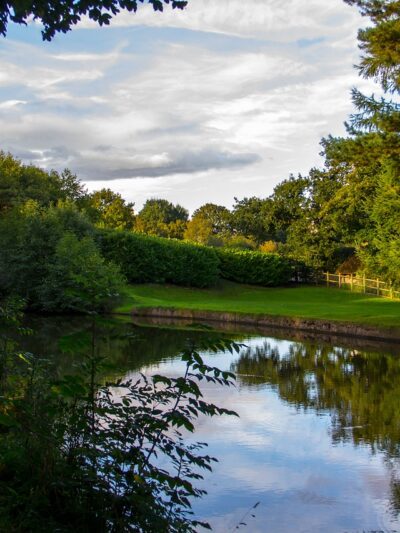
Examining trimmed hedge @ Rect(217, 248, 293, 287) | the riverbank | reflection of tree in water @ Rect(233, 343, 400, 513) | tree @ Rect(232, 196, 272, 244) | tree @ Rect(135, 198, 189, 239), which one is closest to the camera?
reflection of tree in water @ Rect(233, 343, 400, 513)

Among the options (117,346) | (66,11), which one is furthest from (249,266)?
(66,11)

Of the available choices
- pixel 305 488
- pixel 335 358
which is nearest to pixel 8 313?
pixel 305 488

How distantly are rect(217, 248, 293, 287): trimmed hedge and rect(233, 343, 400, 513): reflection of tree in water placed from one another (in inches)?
1389

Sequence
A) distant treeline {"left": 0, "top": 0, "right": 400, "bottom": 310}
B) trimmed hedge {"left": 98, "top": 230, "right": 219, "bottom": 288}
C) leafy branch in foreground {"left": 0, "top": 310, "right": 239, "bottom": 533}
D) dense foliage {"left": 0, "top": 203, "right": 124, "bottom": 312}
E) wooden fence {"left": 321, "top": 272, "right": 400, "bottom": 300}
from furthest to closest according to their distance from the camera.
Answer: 1. wooden fence {"left": 321, "top": 272, "right": 400, "bottom": 300}
2. trimmed hedge {"left": 98, "top": 230, "right": 219, "bottom": 288}
3. dense foliage {"left": 0, "top": 203, "right": 124, "bottom": 312}
4. distant treeline {"left": 0, "top": 0, "right": 400, "bottom": 310}
5. leafy branch in foreground {"left": 0, "top": 310, "right": 239, "bottom": 533}

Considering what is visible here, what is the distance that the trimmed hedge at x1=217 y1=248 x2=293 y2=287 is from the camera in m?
58.9

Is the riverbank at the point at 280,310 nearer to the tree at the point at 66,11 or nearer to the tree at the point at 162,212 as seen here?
the tree at the point at 66,11

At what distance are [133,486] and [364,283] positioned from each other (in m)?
53.1

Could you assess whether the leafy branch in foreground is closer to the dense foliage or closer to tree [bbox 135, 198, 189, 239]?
the dense foliage

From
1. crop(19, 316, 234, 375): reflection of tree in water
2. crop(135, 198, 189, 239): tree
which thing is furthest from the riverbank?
crop(135, 198, 189, 239): tree

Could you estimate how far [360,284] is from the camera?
56.5m

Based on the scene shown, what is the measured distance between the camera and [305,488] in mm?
7949

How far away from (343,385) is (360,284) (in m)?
42.6

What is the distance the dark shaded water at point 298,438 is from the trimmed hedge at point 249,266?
38.7 m

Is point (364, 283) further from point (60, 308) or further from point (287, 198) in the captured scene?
point (60, 308)
